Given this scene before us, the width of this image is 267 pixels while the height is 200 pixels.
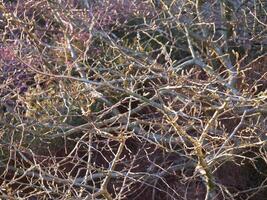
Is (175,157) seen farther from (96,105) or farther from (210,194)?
(210,194)

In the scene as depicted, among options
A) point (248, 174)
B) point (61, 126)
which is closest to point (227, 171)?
point (248, 174)

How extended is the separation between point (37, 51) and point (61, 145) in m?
1.43

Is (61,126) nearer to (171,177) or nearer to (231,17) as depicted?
(171,177)

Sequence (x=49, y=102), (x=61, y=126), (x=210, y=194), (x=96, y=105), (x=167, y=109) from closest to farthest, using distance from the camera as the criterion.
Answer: (x=167, y=109) → (x=210, y=194) → (x=61, y=126) → (x=49, y=102) → (x=96, y=105)

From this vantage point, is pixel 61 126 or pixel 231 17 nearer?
pixel 61 126

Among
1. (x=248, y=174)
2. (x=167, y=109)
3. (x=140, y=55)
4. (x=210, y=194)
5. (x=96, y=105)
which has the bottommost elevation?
(x=248, y=174)

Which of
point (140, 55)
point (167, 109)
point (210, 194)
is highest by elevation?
point (167, 109)

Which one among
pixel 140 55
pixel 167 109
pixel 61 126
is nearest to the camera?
pixel 167 109

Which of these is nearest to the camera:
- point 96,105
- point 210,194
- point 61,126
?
point 210,194

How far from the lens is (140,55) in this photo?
5.47m

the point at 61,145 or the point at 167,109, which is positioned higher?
the point at 167,109

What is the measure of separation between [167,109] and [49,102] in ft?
7.81

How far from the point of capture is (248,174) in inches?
250

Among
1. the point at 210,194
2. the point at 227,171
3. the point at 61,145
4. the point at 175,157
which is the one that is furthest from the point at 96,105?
the point at 210,194
